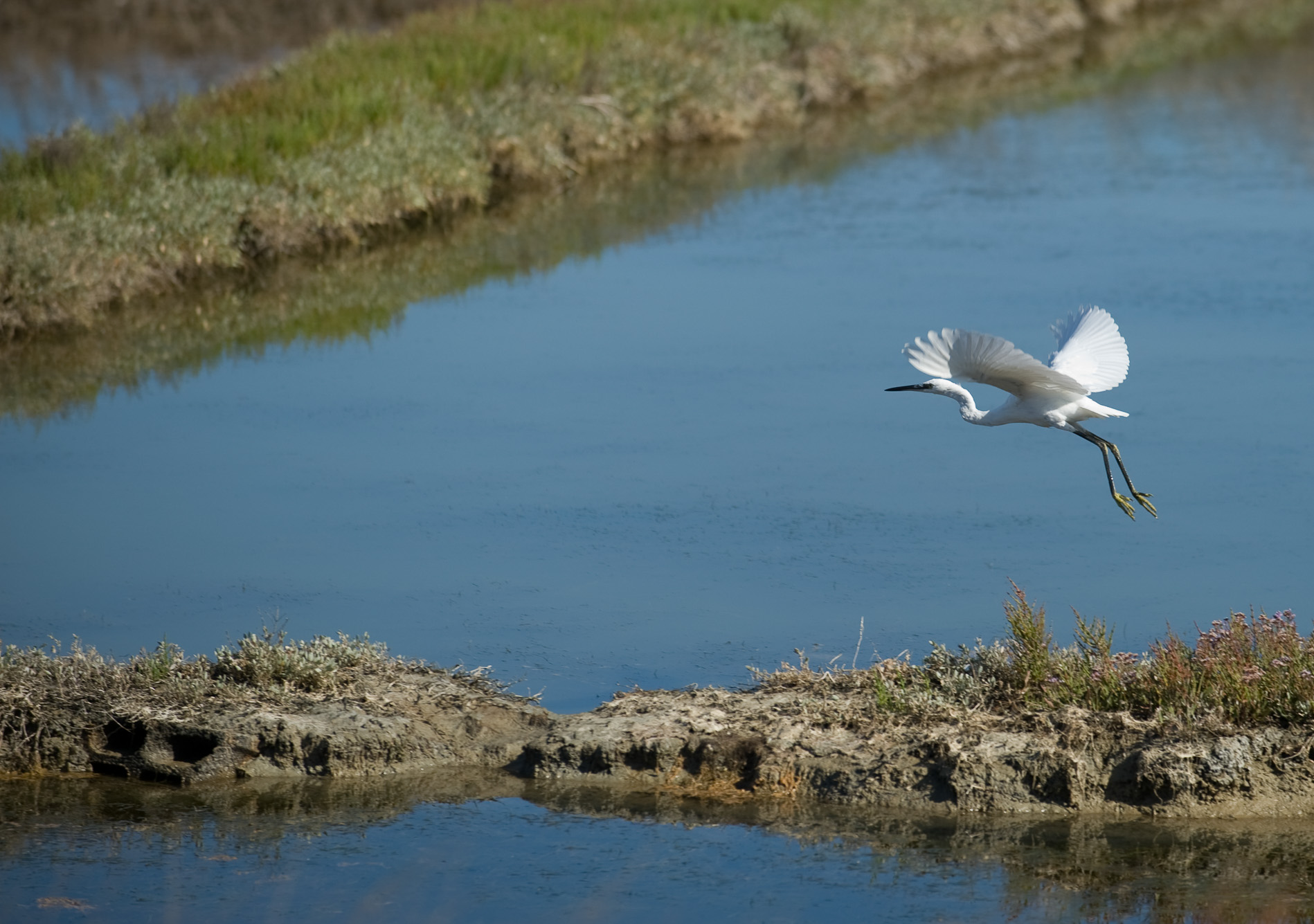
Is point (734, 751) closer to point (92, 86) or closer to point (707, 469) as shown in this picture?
point (707, 469)

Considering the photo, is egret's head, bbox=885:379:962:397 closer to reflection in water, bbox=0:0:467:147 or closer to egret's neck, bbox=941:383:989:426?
egret's neck, bbox=941:383:989:426

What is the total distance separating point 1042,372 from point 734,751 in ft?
6.57

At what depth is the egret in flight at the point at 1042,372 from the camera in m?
6.39

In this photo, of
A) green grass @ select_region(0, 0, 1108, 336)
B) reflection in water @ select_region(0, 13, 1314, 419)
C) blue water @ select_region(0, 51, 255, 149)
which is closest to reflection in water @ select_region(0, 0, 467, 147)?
blue water @ select_region(0, 51, 255, 149)

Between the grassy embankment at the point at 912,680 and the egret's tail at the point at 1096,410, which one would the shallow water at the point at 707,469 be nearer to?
the grassy embankment at the point at 912,680

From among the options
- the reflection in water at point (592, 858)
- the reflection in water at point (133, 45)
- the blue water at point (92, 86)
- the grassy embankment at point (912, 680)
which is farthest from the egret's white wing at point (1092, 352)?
the reflection in water at point (133, 45)

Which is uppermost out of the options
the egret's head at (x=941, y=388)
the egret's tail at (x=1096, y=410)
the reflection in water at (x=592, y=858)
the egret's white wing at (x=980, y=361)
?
the egret's white wing at (x=980, y=361)

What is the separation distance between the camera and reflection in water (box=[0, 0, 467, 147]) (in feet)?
71.8

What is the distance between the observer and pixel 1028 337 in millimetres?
11633

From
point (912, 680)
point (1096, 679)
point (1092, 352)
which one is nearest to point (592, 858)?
point (912, 680)

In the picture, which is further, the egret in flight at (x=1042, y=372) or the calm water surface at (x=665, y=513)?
the egret in flight at (x=1042, y=372)

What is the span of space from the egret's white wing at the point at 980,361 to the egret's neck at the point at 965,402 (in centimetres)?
22

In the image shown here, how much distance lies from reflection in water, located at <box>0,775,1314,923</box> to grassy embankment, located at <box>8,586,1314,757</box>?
39cm

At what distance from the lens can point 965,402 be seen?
7078 millimetres
